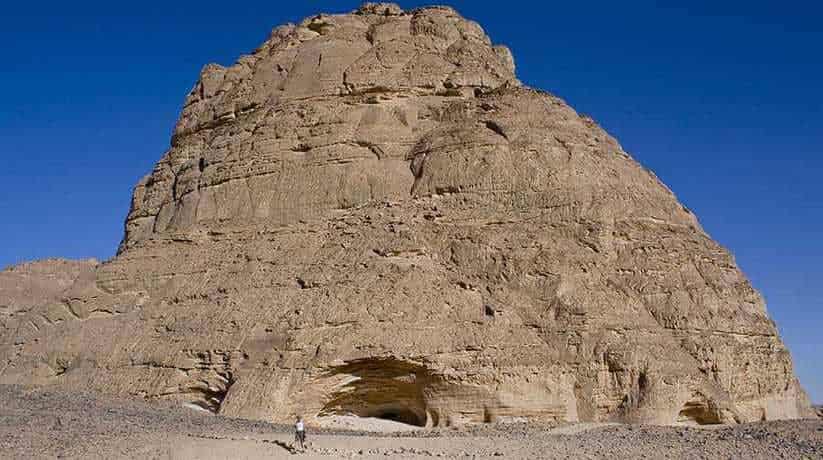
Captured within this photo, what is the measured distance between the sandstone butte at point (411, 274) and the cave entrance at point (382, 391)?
0.22 ft

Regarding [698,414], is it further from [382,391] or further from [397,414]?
[382,391]

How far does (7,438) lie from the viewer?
18.9m

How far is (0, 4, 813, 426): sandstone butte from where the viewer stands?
25844 mm

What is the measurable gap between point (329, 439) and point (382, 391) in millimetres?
4879

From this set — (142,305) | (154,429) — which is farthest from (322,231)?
(154,429)

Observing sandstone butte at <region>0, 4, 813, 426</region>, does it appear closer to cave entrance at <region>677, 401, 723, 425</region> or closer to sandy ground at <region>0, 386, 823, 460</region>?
cave entrance at <region>677, 401, 723, 425</region>

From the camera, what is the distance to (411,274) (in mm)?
27141

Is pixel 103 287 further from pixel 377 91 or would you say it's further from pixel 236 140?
pixel 377 91

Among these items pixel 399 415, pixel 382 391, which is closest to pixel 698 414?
pixel 399 415

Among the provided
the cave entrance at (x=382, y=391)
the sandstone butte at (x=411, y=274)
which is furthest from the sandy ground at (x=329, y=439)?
the sandstone butte at (x=411, y=274)

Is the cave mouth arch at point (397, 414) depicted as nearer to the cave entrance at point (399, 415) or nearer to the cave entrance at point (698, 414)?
the cave entrance at point (399, 415)

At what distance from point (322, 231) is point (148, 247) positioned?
623cm

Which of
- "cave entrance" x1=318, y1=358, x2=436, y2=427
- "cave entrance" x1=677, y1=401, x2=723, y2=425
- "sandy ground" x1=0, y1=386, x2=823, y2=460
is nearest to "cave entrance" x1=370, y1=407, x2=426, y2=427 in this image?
"cave entrance" x1=318, y1=358, x2=436, y2=427

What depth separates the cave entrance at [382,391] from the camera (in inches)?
1009
